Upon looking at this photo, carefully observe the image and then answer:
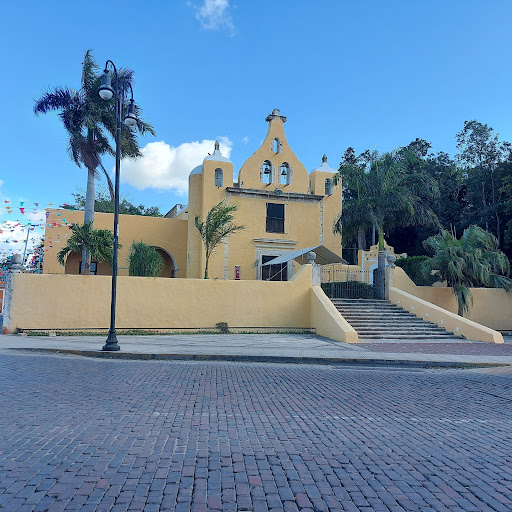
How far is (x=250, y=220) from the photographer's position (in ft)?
83.4

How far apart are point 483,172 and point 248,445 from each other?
104ft

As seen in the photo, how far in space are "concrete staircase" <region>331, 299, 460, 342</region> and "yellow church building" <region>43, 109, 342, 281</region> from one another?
637cm

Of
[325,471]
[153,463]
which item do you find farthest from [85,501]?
[325,471]

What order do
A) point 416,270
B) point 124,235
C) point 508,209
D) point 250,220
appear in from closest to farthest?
point 416,270
point 508,209
point 124,235
point 250,220

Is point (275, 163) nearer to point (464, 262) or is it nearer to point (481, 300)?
point (464, 262)

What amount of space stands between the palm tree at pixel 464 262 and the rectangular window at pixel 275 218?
8.92 metres

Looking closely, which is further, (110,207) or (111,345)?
(110,207)

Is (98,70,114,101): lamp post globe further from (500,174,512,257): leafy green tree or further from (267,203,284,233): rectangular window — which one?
(500,174,512,257): leafy green tree

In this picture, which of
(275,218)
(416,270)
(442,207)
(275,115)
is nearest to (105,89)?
(275,218)

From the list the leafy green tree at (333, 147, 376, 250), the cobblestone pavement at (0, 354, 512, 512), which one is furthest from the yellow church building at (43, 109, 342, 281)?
the cobblestone pavement at (0, 354, 512, 512)

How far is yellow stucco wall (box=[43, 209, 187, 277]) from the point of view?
78.0 ft

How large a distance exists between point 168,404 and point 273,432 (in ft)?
5.99

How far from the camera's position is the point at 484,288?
2050 centimetres

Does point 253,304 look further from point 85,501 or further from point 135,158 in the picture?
point 85,501
